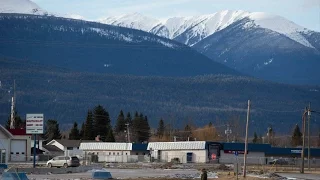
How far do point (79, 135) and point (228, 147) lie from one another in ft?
152

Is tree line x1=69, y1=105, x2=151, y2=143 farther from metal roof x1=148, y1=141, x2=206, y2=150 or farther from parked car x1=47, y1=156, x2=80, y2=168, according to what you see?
parked car x1=47, y1=156, x2=80, y2=168

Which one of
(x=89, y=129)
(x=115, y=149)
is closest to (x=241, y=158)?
(x=115, y=149)

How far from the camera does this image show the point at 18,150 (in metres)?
106

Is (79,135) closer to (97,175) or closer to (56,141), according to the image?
(56,141)

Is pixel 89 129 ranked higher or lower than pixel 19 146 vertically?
higher

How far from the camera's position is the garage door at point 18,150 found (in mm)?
104769

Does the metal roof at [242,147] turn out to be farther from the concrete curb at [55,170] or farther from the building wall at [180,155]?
the concrete curb at [55,170]

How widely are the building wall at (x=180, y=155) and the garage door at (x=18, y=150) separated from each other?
26933mm

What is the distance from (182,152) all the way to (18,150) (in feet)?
99.7

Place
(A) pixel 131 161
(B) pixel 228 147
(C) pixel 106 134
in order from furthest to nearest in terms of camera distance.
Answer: (C) pixel 106 134 → (B) pixel 228 147 → (A) pixel 131 161

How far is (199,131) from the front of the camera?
18362 cm

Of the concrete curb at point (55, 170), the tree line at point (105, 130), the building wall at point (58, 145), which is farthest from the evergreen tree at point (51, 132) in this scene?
the concrete curb at point (55, 170)

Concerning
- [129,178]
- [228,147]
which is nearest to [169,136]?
[228,147]

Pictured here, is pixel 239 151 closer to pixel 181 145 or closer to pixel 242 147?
pixel 242 147
